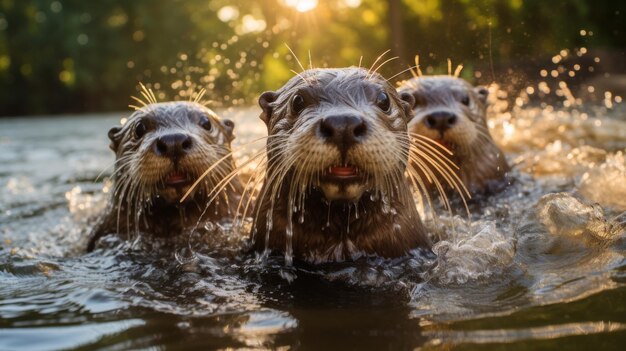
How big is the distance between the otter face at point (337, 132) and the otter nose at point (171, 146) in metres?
0.51

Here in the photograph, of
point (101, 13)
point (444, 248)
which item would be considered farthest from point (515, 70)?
point (101, 13)

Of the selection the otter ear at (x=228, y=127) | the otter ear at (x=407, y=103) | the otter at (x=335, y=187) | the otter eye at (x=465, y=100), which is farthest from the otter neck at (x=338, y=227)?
the otter eye at (x=465, y=100)

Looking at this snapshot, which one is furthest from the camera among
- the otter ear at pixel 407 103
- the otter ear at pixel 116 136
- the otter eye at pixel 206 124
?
the otter ear at pixel 116 136

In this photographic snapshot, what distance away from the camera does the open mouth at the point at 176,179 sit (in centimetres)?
426

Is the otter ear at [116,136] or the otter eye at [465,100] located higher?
the otter eye at [465,100]

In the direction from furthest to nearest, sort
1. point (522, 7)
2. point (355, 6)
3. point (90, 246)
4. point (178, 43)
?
→ point (178, 43)
point (355, 6)
point (522, 7)
point (90, 246)

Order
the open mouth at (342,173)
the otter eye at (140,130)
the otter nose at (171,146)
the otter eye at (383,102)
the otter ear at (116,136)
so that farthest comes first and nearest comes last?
the otter ear at (116,136)
the otter eye at (140,130)
the otter nose at (171,146)
the otter eye at (383,102)
the open mouth at (342,173)

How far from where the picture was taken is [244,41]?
10.3 meters

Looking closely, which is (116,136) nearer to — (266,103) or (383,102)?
(266,103)

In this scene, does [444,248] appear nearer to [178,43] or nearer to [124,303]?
[124,303]

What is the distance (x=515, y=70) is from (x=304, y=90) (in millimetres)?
10090

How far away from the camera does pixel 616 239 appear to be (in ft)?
11.9

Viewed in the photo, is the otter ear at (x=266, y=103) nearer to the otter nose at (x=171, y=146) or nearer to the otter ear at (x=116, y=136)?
the otter nose at (x=171, y=146)

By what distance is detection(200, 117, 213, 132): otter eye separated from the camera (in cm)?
473
